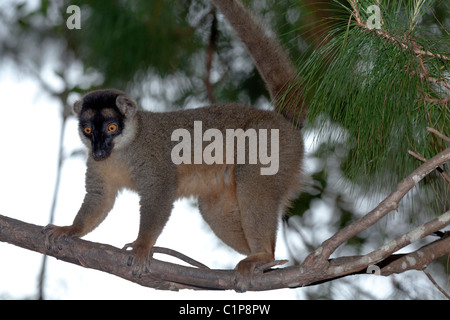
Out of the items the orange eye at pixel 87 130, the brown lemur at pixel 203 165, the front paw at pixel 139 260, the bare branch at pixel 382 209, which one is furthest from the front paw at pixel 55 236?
the bare branch at pixel 382 209

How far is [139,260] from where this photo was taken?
328 centimetres

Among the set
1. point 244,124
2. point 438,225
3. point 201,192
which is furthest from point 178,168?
point 438,225

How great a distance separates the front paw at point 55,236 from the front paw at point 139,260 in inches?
20.8

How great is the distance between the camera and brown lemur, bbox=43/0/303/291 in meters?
3.65

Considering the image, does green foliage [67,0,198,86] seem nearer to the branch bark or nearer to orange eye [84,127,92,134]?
orange eye [84,127,92,134]

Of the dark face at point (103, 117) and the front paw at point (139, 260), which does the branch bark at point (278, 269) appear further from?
the dark face at point (103, 117)

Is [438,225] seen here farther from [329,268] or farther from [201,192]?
[201,192]

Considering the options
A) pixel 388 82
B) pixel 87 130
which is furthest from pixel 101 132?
pixel 388 82

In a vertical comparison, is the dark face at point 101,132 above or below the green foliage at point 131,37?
below

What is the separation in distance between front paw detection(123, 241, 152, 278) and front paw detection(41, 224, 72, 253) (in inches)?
20.8

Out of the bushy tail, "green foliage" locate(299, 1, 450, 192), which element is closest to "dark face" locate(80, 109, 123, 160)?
the bushy tail

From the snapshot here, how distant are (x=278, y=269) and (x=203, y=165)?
4.12 ft

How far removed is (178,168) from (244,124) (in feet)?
2.06

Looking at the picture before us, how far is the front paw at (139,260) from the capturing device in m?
3.23
